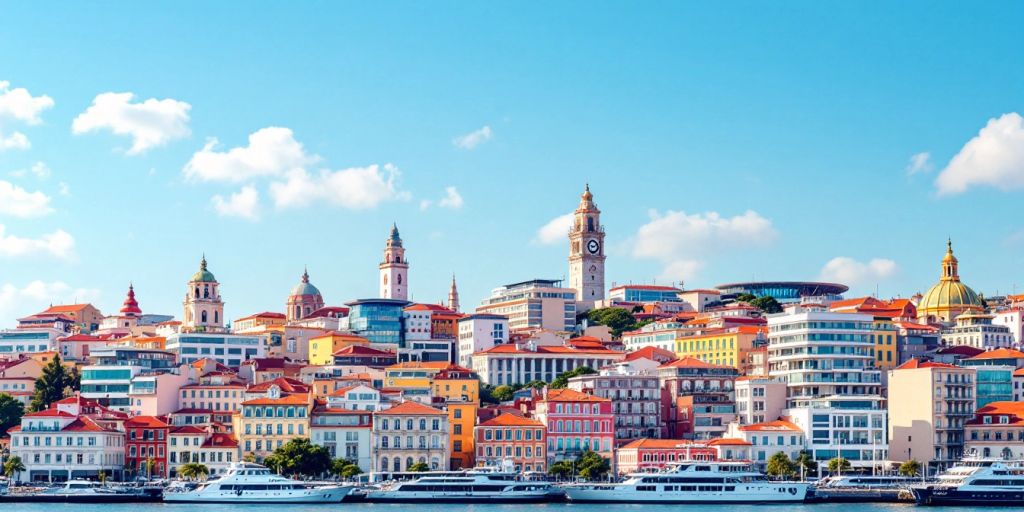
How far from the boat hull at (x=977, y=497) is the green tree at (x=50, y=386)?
179ft

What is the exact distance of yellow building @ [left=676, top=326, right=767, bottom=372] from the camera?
12650 centimetres

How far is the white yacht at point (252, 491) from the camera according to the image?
298 feet

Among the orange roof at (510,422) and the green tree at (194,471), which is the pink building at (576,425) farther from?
the green tree at (194,471)

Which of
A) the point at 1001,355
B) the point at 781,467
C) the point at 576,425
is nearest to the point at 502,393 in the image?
the point at 576,425

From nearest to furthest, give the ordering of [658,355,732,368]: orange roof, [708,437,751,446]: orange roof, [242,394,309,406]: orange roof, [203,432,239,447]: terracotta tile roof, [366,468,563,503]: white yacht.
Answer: [366,468,563,503]: white yacht → [203,432,239,447]: terracotta tile roof → [708,437,751,446]: orange roof → [242,394,309,406]: orange roof → [658,355,732,368]: orange roof

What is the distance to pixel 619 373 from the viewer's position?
375 ft

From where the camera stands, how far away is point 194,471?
9681cm

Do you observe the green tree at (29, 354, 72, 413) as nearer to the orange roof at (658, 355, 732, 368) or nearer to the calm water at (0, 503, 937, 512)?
the calm water at (0, 503, 937, 512)

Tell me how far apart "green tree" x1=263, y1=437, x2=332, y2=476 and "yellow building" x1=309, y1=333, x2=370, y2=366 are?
35239 mm

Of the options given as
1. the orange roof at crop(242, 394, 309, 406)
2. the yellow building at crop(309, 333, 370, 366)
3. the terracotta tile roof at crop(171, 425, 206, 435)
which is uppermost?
the yellow building at crop(309, 333, 370, 366)

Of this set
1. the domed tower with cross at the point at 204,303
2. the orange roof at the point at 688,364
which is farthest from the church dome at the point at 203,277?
the orange roof at the point at 688,364

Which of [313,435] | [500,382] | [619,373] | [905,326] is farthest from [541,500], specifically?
[905,326]

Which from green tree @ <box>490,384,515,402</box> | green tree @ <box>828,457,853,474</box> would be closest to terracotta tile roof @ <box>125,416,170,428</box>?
green tree @ <box>490,384,515,402</box>

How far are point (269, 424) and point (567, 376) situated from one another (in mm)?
29580
